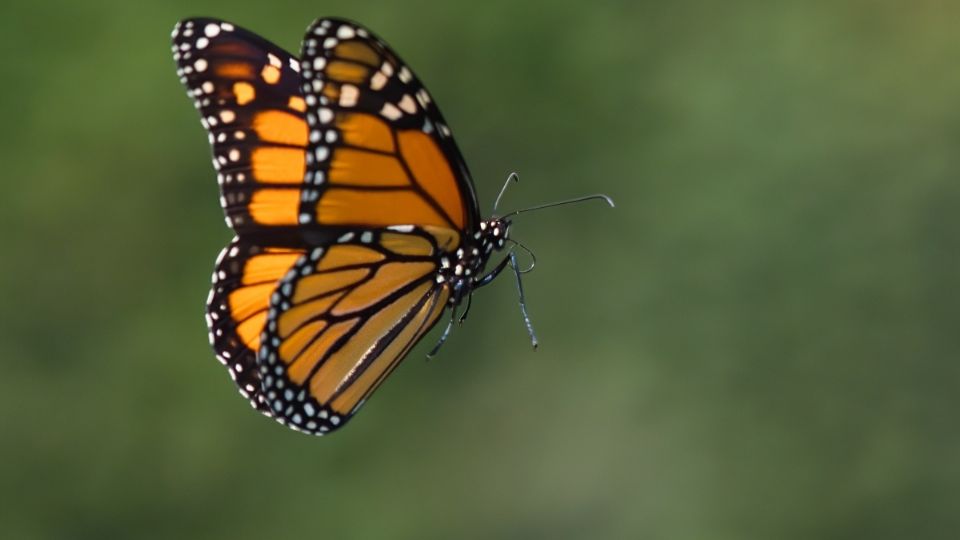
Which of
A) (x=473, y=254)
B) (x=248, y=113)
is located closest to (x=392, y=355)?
(x=473, y=254)

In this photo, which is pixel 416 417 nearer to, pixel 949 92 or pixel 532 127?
pixel 532 127

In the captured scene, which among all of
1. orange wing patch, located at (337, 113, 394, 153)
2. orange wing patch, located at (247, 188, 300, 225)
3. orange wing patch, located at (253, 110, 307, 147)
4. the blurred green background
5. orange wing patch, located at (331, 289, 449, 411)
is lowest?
orange wing patch, located at (331, 289, 449, 411)

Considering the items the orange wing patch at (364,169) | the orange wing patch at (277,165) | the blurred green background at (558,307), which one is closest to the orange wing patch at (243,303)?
the orange wing patch at (277,165)

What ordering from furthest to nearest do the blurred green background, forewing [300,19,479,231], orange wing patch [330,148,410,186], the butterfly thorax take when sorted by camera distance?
the blurred green background < the butterfly thorax < orange wing patch [330,148,410,186] < forewing [300,19,479,231]

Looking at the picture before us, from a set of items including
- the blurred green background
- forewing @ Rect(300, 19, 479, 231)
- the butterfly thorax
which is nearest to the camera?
forewing @ Rect(300, 19, 479, 231)

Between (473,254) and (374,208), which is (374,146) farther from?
(473,254)

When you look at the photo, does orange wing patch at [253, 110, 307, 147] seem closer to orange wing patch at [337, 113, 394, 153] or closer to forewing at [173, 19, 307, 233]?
forewing at [173, 19, 307, 233]

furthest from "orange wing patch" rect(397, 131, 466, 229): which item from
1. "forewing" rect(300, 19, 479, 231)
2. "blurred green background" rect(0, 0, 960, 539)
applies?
"blurred green background" rect(0, 0, 960, 539)
